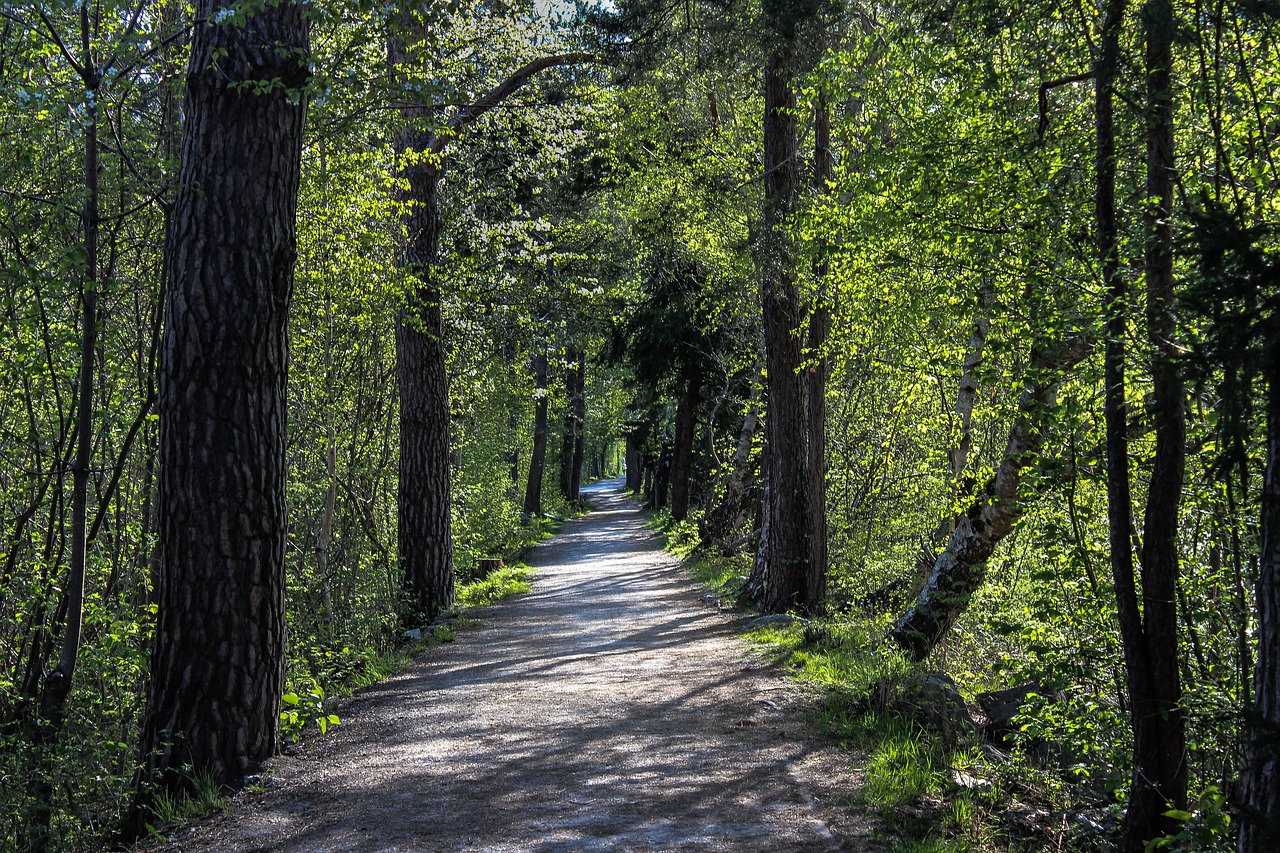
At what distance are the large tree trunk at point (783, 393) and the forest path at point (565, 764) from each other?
2.20 m

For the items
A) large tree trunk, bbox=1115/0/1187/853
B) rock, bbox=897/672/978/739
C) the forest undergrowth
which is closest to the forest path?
the forest undergrowth

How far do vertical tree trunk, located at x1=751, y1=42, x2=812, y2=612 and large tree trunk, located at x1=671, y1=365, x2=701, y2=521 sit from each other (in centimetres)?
1280

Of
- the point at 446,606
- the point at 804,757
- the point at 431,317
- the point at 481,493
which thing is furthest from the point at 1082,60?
the point at 481,493

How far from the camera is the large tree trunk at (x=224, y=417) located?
18.6ft

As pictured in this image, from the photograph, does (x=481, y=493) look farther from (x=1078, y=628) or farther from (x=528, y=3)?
(x=1078, y=628)

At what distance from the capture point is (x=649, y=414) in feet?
109

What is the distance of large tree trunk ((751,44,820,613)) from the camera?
492 inches

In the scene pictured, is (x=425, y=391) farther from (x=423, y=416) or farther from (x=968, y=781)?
(x=968, y=781)

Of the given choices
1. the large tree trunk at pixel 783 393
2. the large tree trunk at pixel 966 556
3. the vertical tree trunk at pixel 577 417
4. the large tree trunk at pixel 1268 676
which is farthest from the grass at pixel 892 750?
the vertical tree trunk at pixel 577 417

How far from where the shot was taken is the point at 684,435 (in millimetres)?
27812

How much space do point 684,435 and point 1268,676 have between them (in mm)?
24816

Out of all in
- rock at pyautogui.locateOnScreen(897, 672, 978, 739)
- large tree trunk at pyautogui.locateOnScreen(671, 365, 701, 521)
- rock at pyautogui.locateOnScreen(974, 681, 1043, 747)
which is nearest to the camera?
rock at pyautogui.locateOnScreen(897, 672, 978, 739)

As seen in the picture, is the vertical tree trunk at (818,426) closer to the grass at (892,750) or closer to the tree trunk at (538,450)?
the grass at (892,750)

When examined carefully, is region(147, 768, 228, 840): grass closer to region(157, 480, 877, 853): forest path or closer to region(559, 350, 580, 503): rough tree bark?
region(157, 480, 877, 853): forest path
